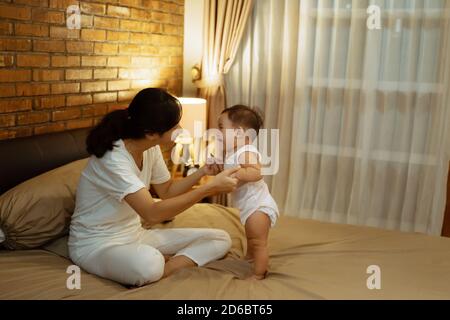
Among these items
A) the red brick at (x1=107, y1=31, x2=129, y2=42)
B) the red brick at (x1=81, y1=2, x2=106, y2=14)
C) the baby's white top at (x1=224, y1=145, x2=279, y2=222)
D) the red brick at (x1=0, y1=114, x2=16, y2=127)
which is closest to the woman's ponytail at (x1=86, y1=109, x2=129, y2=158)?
the baby's white top at (x1=224, y1=145, x2=279, y2=222)

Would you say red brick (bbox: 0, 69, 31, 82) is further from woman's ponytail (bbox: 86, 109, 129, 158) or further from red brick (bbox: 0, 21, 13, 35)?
woman's ponytail (bbox: 86, 109, 129, 158)

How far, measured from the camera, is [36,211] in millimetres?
1951

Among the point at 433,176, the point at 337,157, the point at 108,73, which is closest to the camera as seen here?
the point at 108,73

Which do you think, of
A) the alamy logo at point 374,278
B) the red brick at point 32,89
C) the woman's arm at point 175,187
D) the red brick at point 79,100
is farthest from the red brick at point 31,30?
the alamy logo at point 374,278

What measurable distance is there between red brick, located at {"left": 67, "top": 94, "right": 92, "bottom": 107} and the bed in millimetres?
236

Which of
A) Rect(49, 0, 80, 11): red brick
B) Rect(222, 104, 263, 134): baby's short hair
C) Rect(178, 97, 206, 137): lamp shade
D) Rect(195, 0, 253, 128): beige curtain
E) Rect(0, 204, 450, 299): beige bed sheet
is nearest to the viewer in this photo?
Rect(0, 204, 450, 299): beige bed sheet

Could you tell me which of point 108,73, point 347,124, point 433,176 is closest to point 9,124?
point 108,73

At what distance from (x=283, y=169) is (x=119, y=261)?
207 centimetres

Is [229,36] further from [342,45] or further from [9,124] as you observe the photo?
[9,124]

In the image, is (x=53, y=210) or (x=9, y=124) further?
(x=9, y=124)

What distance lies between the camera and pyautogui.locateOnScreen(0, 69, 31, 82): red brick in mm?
2238

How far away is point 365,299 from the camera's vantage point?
1.65m

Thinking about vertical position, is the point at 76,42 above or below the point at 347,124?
above

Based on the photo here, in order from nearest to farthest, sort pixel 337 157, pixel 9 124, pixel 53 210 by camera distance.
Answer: pixel 53 210 < pixel 9 124 < pixel 337 157
